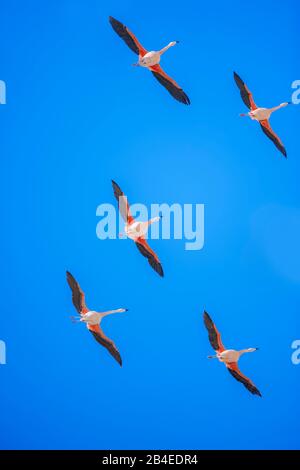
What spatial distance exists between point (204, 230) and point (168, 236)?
0.54 ft

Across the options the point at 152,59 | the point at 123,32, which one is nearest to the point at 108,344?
the point at 152,59

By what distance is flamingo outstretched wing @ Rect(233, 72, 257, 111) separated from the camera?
9.47 ft

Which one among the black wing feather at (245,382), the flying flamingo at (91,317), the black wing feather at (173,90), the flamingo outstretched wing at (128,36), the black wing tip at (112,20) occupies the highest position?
the black wing tip at (112,20)

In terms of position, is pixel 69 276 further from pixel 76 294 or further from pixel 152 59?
pixel 152 59

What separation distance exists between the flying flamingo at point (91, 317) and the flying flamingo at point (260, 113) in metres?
1.00

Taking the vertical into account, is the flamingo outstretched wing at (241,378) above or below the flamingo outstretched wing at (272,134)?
below

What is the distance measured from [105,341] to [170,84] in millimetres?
1156

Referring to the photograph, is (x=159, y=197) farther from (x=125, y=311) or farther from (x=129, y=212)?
(x=125, y=311)

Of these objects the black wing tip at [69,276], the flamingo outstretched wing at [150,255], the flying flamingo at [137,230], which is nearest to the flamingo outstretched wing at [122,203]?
the flying flamingo at [137,230]

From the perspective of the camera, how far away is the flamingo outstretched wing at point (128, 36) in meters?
2.83

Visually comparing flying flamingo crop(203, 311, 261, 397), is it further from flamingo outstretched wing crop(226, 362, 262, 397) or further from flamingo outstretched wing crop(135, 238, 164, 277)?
flamingo outstretched wing crop(135, 238, 164, 277)

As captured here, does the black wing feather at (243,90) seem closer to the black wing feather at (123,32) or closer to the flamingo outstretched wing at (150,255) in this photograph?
the black wing feather at (123,32)

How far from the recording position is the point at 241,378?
2.94m
